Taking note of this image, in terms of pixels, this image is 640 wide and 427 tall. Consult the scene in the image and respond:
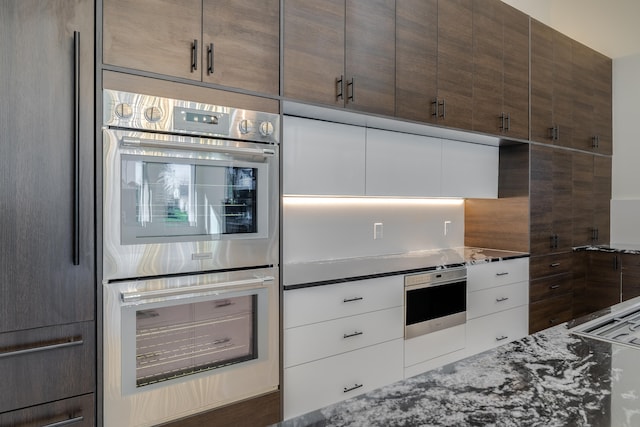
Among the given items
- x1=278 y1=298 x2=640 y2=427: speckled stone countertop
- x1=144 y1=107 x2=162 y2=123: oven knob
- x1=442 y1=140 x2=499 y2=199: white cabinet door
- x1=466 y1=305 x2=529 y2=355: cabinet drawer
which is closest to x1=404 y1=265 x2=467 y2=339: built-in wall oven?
x1=466 y1=305 x2=529 y2=355: cabinet drawer

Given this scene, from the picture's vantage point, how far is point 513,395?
88 cm

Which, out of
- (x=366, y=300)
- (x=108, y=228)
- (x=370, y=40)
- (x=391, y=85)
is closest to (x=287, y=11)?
(x=370, y=40)

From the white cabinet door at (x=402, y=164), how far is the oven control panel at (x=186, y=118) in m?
1.06

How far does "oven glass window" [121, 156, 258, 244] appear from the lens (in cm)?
175

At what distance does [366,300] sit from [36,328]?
163cm

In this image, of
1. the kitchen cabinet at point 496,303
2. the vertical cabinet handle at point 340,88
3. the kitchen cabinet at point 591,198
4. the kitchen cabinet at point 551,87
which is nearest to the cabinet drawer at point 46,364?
the vertical cabinet handle at point 340,88

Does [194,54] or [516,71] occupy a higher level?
[516,71]

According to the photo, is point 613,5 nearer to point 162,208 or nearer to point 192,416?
point 162,208

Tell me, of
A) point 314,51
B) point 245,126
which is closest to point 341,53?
point 314,51

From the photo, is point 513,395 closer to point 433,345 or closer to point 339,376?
point 339,376

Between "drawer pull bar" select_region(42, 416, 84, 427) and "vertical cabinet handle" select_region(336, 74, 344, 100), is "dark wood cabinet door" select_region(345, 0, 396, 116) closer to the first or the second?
"vertical cabinet handle" select_region(336, 74, 344, 100)

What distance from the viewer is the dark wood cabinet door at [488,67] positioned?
10.5 ft

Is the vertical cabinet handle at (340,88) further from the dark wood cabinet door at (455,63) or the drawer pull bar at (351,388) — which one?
the drawer pull bar at (351,388)

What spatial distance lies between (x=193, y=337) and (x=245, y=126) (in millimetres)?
1010
